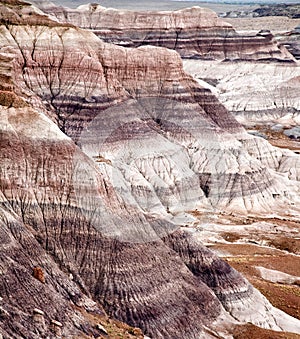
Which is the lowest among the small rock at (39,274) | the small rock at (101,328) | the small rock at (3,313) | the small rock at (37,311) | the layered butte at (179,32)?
the layered butte at (179,32)

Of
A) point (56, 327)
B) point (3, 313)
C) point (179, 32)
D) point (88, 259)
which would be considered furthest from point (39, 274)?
point (179, 32)

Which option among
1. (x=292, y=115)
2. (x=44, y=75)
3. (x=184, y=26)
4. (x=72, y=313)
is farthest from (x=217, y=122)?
(x=184, y=26)

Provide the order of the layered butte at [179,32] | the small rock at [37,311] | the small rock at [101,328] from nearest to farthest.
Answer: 1. the small rock at [37,311]
2. the small rock at [101,328]
3. the layered butte at [179,32]

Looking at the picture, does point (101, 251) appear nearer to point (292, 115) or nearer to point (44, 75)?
point (44, 75)

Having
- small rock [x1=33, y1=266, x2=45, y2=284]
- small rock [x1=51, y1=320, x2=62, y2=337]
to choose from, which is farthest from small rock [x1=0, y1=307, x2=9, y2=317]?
small rock [x1=33, y1=266, x2=45, y2=284]

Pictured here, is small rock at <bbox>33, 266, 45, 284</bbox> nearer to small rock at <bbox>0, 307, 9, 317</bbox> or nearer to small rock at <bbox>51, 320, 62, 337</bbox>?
small rock at <bbox>51, 320, 62, 337</bbox>

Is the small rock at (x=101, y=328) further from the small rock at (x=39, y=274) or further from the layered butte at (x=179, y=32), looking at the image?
the layered butte at (x=179, y=32)

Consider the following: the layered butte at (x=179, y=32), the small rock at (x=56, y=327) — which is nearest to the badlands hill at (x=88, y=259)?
the small rock at (x=56, y=327)

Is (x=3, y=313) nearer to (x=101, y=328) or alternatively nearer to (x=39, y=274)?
(x=39, y=274)
